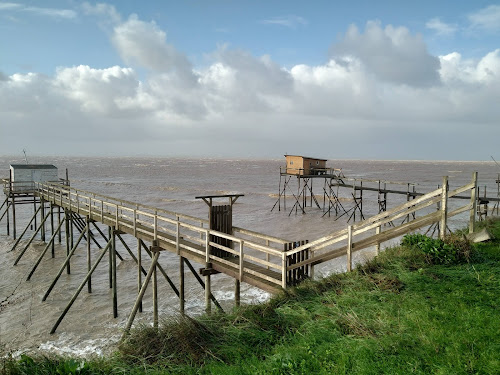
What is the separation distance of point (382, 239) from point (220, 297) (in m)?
7.00

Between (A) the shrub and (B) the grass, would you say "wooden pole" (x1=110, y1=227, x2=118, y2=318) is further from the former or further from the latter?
(A) the shrub

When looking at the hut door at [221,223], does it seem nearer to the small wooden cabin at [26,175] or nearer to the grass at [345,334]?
the grass at [345,334]

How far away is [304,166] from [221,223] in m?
25.6

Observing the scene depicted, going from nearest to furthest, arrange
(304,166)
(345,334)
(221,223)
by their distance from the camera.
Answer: (345,334)
(221,223)
(304,166)

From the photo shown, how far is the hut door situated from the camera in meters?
10.4

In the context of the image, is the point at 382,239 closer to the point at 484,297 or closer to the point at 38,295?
the point at 484,297

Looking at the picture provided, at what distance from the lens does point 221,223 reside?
10648 mm

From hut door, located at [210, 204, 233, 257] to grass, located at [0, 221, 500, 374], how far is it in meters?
3.25

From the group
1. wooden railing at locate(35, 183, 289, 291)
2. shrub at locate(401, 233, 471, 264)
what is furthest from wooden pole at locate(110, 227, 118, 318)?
shrub at locate(401, 233, 471, 264)

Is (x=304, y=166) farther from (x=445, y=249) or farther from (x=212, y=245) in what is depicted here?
(x=445, y=249)

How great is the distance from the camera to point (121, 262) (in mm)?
18141

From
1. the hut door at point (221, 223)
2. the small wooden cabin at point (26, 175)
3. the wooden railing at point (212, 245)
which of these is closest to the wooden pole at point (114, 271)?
the wooden railing at point (212, 245)

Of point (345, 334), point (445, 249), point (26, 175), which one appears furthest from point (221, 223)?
point (26, 175)

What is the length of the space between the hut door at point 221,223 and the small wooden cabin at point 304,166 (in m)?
25.0
